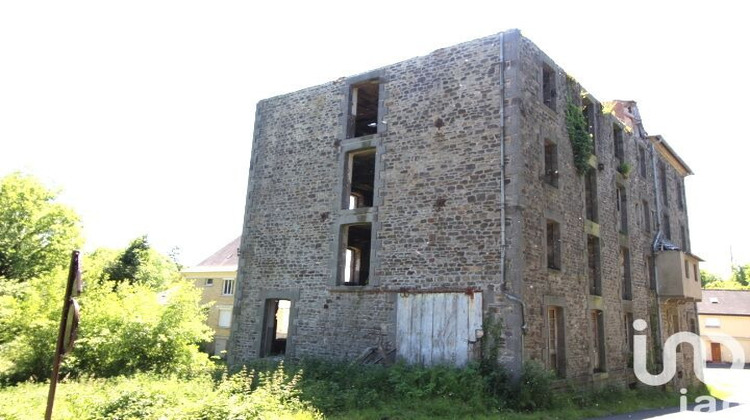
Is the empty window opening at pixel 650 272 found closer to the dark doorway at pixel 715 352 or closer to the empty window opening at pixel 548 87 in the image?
the empty window opening at pixel 548 87

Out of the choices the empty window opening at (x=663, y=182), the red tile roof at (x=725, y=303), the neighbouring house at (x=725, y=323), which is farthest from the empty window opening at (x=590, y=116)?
the red tile roof at (x=725, y=303)

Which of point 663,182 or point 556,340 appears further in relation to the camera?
point 663,182

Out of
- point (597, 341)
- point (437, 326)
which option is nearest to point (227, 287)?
point (437, 326)

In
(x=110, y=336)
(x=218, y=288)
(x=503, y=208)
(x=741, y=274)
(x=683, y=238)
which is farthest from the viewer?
(x=741, y=274)

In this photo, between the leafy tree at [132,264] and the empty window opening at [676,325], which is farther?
the leafy tree at [132,264]

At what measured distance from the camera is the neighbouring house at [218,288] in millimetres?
29853

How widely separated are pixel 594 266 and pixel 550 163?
3.66 meters

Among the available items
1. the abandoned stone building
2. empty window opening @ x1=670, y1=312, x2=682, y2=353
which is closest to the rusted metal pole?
the abandoned stone building

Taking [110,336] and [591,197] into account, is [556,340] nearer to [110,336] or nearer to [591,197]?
[591,197]

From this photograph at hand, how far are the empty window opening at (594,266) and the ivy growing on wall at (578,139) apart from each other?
219 cm

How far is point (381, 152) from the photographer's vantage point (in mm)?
14305

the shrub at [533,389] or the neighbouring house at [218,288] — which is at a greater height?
the neighbouring house at [218,288]

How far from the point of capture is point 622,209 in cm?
1789

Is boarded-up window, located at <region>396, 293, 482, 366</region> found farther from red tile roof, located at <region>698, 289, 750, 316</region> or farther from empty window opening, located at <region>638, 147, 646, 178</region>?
red tile roof, located at <region>698, 289, 750, 316</region>
